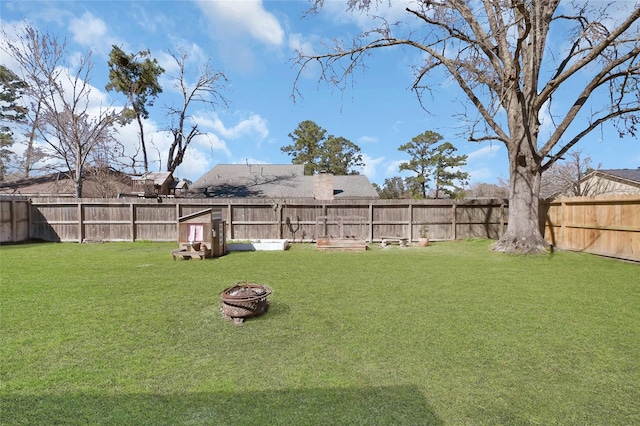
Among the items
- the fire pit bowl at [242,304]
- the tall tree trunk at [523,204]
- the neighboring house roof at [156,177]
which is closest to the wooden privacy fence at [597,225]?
the tall tree trunk at [523,204]

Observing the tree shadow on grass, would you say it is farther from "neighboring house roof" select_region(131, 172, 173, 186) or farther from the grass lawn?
"neighboring house roof" select_region(131, 172, 173, 186)

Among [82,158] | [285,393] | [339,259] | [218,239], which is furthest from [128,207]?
[285,393]

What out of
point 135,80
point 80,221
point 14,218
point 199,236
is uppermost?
point 135,80

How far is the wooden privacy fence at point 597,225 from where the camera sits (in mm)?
8164

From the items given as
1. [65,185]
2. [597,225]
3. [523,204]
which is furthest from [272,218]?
[65,185]

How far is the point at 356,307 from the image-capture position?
15.0ft

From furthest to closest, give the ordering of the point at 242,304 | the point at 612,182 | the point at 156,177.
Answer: the point at 612,182, the point at 156,177, the point at 242,304

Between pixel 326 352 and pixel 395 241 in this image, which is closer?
pixel 326 352

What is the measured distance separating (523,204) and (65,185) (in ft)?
86.7

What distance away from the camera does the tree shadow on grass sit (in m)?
2.16

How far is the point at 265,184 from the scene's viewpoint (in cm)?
2152

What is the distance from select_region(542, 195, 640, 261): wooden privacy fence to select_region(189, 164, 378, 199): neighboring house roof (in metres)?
11.2

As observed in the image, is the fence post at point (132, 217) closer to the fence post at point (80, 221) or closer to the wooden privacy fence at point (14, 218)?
the fence post at point (80, 221)

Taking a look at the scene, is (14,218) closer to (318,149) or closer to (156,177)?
(156,177)
